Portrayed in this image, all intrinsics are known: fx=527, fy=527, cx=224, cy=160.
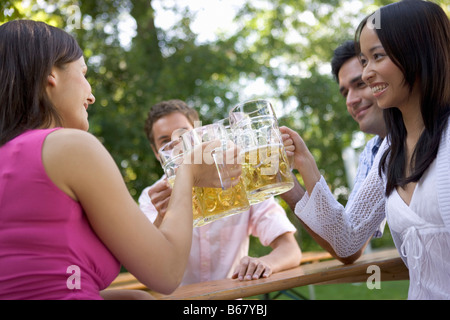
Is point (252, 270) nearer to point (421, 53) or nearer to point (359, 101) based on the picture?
point (421, 53)

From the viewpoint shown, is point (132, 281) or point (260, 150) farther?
point (132, 281)

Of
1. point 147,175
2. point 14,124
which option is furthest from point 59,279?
point 147,175

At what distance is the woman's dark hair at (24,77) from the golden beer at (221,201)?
54cm

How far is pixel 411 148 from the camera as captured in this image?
1965 millimetres

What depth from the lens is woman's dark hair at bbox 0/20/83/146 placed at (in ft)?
4.62

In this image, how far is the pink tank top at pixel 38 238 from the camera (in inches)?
49.5

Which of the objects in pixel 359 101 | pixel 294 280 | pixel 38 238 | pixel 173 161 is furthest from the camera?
pixel 359 101

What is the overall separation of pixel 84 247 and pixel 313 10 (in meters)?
12.1

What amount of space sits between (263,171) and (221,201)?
0.16 m

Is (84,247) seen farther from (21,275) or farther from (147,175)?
(147,175)

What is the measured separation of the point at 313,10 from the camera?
41.2ft

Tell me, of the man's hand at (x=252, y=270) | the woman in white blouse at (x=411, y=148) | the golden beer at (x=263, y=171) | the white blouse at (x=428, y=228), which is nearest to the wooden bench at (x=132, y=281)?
the man's hand at (x=252, y=270)

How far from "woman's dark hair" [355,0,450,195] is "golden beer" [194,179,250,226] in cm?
60

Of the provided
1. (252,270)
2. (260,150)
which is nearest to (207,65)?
(252,270)
